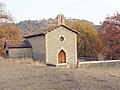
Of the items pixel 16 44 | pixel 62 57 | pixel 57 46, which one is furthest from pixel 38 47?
pixel 62 57

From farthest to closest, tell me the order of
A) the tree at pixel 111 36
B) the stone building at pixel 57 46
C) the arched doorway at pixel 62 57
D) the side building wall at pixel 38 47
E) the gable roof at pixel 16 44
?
the tree at pixel 111 36 → the gable roof at pixel 16 44 → the arched doorway at pixel 62 57 → the side building wall at pixel 38 47 → the stone building at pixel 57 46

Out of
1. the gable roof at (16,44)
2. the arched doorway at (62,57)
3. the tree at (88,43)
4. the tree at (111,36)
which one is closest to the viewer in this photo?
the arched doorway at (62,57)

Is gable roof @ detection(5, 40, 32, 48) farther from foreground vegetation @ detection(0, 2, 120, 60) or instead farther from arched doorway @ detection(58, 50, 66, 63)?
arched doorway @ detection(58, 50, 66, 63)

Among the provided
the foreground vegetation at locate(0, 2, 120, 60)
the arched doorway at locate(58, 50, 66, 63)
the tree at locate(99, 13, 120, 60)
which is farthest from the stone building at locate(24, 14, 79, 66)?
the tree at locate(99, 13, 120, 60)

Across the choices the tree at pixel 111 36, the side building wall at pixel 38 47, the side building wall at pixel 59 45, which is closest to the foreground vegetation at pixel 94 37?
the tree at pixel 111 36

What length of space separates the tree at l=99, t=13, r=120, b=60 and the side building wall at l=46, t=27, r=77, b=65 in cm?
868

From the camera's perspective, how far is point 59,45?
35688 millimetres

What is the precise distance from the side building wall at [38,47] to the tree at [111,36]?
490 inches

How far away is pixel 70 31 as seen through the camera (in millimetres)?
36438

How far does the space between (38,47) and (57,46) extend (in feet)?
9.90

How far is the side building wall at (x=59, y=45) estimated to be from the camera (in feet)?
115

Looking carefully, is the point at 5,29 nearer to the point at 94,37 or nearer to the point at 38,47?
the point at 38,47

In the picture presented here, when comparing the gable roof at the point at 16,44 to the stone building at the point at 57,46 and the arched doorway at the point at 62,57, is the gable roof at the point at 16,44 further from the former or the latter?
the arched doorway at the point at 62,57

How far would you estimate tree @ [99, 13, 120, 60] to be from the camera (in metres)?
42.1
